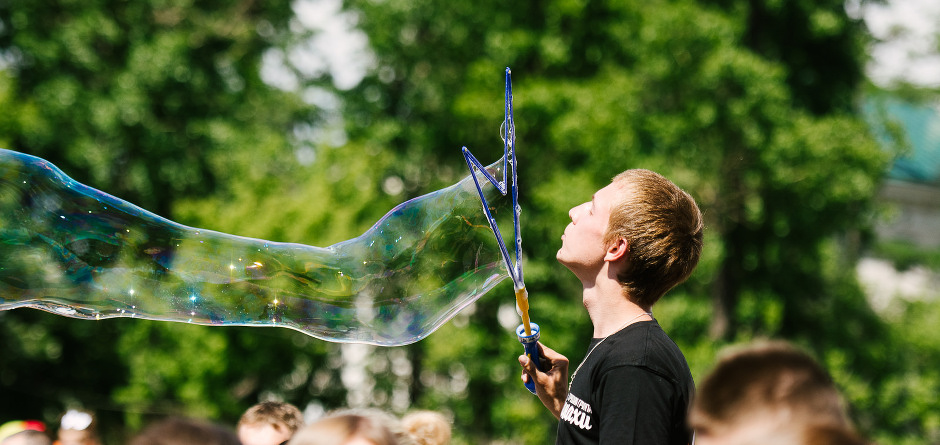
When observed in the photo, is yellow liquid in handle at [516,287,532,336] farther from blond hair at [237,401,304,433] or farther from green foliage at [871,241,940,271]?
green foliage at [871,241,940,271]

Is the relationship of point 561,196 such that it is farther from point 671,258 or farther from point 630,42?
point 671,258

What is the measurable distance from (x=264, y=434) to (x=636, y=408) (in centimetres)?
237

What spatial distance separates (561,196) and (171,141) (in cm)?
809

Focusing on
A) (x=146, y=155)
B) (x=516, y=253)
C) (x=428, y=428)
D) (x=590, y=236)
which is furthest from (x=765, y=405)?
(x=146, y=155)

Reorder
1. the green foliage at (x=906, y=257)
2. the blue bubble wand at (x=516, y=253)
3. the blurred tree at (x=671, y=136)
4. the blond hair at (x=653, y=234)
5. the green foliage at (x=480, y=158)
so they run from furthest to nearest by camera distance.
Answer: the green foliage at (x=906, y=257) → the green foliage at (x=480, y=158) → the blurred tree at (x=671, y=136) → the blue bubble wand at (x=516, y=253) → the blond hair at (x=653, y=234)

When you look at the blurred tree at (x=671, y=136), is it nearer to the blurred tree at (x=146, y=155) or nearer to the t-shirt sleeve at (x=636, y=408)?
the blurred tree at (x=146, y=155)

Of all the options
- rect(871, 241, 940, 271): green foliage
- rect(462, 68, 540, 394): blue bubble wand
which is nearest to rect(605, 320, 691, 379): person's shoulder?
rect(462, 68, 540, 394): blue bubble wand

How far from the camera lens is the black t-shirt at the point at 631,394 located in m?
2.26

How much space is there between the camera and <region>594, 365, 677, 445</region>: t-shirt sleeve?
2.24 metres

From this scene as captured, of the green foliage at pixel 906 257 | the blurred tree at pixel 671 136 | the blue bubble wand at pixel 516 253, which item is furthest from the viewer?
the green foliage at pixel 906 257

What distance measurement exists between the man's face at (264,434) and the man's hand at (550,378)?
173 cm

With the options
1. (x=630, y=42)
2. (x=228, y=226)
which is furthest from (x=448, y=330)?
(x=630, y=42)

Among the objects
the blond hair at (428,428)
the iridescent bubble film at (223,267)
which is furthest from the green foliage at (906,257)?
the iridescent bubble film at (223,267)

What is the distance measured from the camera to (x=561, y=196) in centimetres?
1283
